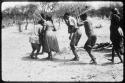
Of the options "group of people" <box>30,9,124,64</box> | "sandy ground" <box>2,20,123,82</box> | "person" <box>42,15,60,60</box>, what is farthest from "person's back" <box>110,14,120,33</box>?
"person" <box>42,15,60,60</box>

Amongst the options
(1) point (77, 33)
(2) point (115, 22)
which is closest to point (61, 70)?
(1) point (77, 33)

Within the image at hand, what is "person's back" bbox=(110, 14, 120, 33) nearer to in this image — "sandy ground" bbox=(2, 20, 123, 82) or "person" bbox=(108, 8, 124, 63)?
"person" bbox=(108, 8, 124, 63)

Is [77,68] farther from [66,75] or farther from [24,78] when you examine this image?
[24,78]

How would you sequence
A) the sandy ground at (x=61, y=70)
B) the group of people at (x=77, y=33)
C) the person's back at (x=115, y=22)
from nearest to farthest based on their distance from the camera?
the sandy ground at (x=61, y=70)
the person's back at (x=115, y=22)
the group of people at (x=77, y=33)

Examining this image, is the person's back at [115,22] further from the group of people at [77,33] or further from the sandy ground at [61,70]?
the sandy ground at [61,70]

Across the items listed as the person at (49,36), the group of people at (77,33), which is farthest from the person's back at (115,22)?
the person at (49,36)

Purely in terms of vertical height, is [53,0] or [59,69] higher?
[53,0]

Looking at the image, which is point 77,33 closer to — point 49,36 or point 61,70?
point 49,36

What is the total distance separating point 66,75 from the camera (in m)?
7.50

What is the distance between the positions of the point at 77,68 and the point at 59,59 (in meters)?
1.89

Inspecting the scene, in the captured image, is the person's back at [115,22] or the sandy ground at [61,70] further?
the person's back at [115,22]

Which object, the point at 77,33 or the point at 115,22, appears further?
the point at 77,33

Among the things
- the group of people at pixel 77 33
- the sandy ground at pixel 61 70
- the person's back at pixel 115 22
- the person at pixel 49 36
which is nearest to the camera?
the sandy ground at pixel 61 70

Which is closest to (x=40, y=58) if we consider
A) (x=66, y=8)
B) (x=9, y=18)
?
(x=66, y=8)
